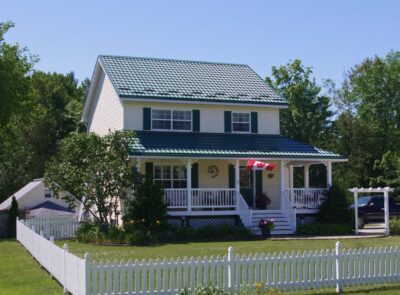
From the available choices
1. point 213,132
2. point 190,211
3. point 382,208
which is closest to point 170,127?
point 213,132

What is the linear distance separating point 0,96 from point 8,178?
55.8ft

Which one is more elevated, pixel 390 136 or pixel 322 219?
pixel 390 136

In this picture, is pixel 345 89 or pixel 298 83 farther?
pixel 345 89

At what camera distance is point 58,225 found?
2728 cm

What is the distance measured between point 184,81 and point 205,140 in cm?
379

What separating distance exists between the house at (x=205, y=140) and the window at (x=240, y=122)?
5 cm

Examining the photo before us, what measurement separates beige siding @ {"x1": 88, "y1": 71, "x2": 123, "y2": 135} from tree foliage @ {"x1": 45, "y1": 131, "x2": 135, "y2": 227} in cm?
371

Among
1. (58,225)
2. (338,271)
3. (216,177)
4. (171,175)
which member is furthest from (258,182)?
(338,271)

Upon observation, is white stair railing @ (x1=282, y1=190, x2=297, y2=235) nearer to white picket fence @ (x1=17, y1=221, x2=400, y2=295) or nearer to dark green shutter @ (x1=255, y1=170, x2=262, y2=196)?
dark green shutter @ (x1=255, y1=170, x2=262, y2=196)

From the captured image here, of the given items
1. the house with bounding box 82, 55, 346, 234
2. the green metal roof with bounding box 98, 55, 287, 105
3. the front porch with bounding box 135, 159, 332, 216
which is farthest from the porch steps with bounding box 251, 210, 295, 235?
the green metal roof with bounding box 98, 55, 287, 105

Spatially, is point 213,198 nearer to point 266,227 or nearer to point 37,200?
point 266,227

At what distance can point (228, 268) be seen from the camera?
11719 millimetres

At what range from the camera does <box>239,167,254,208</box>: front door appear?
3052 centimetres

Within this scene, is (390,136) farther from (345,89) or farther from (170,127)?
(170,127)
